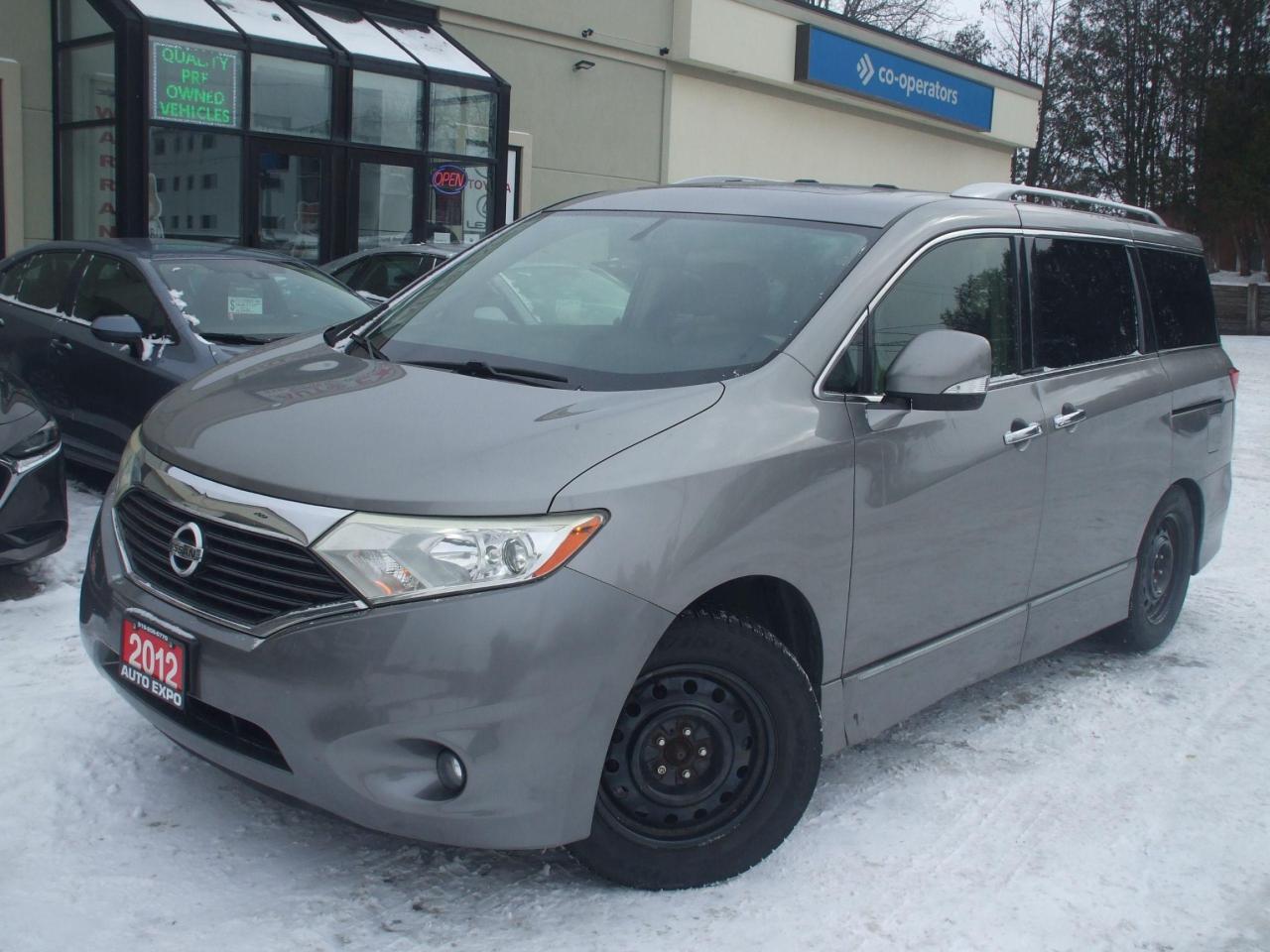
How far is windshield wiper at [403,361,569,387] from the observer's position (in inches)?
134

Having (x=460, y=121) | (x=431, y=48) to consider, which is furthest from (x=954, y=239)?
(x=431, y=48)

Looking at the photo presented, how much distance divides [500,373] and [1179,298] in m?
3.53

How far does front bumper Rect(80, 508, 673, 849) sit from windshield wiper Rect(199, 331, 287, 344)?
4.38m

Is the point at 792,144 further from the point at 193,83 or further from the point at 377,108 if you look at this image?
the point at 193,83

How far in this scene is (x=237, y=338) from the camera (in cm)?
707

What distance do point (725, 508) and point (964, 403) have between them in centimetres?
88

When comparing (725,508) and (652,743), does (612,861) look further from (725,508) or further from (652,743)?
(725,508)

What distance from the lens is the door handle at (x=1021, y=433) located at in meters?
4.09

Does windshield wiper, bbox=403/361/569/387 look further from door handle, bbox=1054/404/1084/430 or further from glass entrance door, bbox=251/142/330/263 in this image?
glass entrance door, bbox=251/142/330/263

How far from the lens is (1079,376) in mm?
4578

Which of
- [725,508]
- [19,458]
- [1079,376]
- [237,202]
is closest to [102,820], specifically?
[725,508]

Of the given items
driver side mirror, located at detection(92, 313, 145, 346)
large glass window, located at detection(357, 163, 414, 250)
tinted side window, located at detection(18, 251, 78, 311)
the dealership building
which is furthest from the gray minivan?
large glass window, located at detection(357, 163, 414, 250)

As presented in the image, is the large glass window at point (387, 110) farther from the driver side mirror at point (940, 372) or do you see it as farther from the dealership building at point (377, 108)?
the driver side mirror at point (940, 372)

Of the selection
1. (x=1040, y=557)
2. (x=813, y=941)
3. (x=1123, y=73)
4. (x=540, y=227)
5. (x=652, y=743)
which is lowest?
(x=813, y=941)
